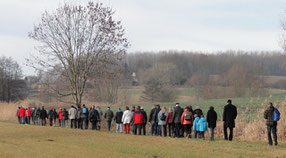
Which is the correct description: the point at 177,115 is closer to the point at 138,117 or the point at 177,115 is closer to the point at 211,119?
the point at 211,119

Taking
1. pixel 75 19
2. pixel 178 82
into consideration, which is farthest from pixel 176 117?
pixel 178 82

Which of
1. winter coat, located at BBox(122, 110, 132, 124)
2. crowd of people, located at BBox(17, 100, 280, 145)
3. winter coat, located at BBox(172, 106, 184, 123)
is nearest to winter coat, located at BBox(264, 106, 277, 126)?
crowd of people, located at BBox(17, 100, 280, 145)

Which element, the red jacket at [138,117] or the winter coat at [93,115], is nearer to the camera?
the red jacket at [138,117]

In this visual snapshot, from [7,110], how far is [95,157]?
1356 inches

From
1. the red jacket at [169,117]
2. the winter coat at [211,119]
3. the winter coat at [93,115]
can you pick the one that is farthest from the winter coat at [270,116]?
the winter coat at [93,115]

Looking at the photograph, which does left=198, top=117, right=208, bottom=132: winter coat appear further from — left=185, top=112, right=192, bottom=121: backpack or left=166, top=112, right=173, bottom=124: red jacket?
left=166, top=112, right=173, bottom=124: red jacket

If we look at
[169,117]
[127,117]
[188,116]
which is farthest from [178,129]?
[127,117]

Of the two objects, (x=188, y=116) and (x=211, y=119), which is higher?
(x=188, y=116)

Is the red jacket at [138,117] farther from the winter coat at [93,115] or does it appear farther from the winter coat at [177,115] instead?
the winter coat at [93,115]

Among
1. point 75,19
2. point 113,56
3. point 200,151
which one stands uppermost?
point 75,19

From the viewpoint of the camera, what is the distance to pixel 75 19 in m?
37.8

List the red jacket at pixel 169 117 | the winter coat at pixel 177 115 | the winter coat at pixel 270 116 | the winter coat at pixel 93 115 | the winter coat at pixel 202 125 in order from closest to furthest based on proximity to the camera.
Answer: the winter coat at pixel 270 116 → the winter coat at pixel 202 125 → the winter coat at pixel 177 115 → the red jacket at pixel 169 117 → the winter coat at pixel 93 115

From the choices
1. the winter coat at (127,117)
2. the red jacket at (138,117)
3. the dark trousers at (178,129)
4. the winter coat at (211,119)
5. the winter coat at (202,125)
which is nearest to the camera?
the winter coat at (202,125)

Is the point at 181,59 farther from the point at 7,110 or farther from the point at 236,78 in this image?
the point at 7,110
